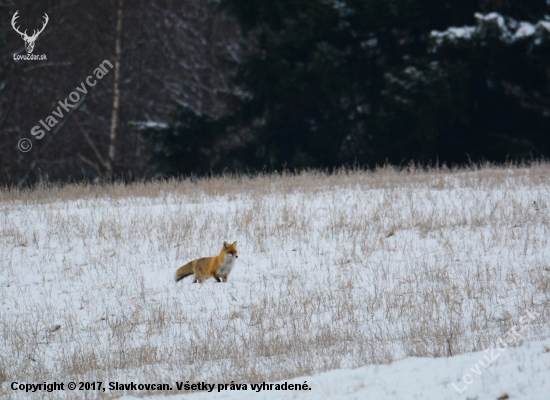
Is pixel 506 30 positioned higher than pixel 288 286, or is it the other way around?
pixel 506 30

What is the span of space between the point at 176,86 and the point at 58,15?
590 centimetres

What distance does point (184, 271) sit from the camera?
8.00 metres

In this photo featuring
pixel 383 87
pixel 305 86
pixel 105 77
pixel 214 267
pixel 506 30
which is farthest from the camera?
pixel 105 77

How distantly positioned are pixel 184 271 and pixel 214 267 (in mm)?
524

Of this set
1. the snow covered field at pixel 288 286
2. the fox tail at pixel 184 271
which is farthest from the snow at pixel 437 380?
the fox tail at pixel 184 271

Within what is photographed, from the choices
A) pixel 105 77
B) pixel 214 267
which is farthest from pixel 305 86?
pixel 214 267

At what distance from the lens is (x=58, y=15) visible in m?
26.2

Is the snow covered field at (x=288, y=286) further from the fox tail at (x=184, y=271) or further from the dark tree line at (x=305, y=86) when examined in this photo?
the dark tree line at (x=305, y=86)

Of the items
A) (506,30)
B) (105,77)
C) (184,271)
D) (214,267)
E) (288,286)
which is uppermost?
(506,30)

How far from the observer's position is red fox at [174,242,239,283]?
742 centimetres

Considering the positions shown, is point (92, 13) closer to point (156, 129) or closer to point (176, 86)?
point (176, 86)

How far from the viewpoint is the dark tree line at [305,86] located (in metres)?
18.8

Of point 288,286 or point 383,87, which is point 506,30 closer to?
point 383,87

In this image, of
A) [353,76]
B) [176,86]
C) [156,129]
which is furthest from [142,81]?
[353,76]
